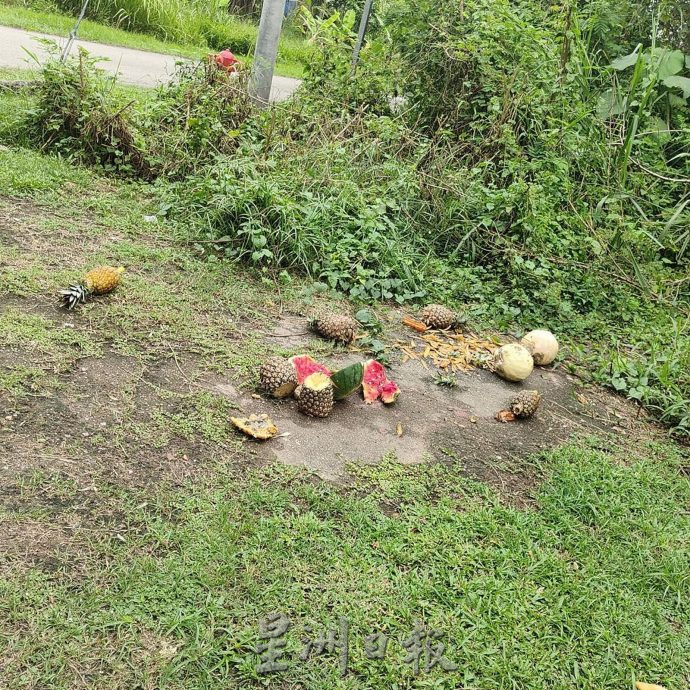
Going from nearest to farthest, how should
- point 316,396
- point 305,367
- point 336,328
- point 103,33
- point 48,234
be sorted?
point 316,396, point 305,367, point 336,328, point 48,234, point 103,33

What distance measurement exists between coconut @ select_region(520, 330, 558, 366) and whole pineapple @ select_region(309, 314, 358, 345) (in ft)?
3.91

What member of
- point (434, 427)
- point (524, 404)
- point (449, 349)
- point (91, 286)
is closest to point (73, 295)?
point (91, 286)

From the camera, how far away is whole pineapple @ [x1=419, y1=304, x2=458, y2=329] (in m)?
4.79

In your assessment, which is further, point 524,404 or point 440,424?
point 524,404

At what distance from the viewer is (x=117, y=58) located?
1102cm

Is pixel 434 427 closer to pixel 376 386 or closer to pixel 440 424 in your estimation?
pixel 440 424

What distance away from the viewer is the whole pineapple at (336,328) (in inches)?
168

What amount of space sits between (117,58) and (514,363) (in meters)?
9.29

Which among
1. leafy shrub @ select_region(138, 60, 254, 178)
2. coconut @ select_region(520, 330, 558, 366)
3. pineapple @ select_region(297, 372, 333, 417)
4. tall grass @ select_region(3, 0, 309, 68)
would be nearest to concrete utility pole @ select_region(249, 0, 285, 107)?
leafy shrub @ select_region(138, 60, 254, 178)

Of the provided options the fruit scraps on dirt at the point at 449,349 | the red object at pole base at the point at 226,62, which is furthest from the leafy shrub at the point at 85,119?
the fruit scraps on dirt at the point at 449,349

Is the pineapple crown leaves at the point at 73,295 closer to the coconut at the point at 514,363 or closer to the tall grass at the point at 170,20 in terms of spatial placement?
the coconut at the point at 514,363

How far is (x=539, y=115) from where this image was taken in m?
6.29

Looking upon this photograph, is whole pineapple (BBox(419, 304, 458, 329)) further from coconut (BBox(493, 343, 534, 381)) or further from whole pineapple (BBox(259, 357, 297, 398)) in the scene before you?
whole pineapple (BBox(259, 357, 297, 398))

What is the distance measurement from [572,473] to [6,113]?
5.64 m
